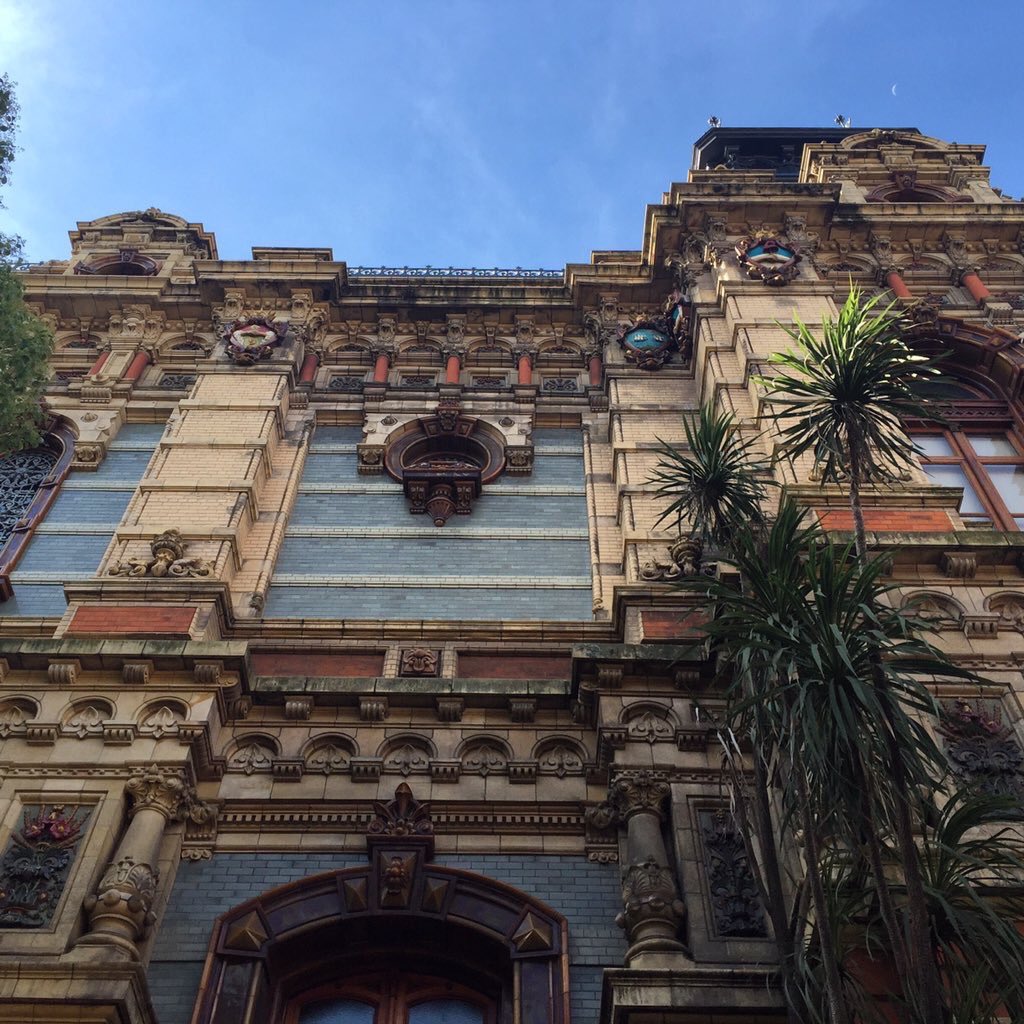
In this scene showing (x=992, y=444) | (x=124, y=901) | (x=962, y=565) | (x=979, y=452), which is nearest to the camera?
(x=124, y=901)

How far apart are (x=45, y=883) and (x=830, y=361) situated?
9.15 metres

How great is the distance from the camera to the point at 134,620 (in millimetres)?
13234

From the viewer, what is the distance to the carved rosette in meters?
9.66

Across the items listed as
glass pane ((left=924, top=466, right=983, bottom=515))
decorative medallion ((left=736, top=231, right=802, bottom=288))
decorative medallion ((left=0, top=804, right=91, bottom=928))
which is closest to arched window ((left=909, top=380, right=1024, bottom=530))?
glass pane ((left=924, top=466, right=983, bottom=515))

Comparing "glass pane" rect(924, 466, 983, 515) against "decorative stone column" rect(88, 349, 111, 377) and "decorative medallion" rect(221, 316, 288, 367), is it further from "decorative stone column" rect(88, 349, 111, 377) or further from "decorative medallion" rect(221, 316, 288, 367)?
"decorative stone column" rect(88, 349, 111, 377)

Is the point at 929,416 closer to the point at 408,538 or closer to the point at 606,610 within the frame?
the point at 606,610

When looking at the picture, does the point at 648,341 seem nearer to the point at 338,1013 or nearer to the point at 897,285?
the point at 897,285

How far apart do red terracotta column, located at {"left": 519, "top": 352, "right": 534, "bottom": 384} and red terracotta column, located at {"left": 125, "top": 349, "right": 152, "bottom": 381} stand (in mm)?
6381

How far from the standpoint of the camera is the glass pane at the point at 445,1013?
33.6 feet

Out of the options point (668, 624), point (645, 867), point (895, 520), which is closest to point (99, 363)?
point (668, 624)

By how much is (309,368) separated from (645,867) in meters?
12.0

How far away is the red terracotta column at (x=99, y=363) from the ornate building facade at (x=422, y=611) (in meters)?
0.08

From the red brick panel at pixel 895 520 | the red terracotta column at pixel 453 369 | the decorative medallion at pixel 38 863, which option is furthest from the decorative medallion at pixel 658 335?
the decorative medallion at pixel 38 863

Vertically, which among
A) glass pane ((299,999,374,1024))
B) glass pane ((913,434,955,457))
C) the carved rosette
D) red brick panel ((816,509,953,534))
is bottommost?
glass pane ((299,999,374,1024))
